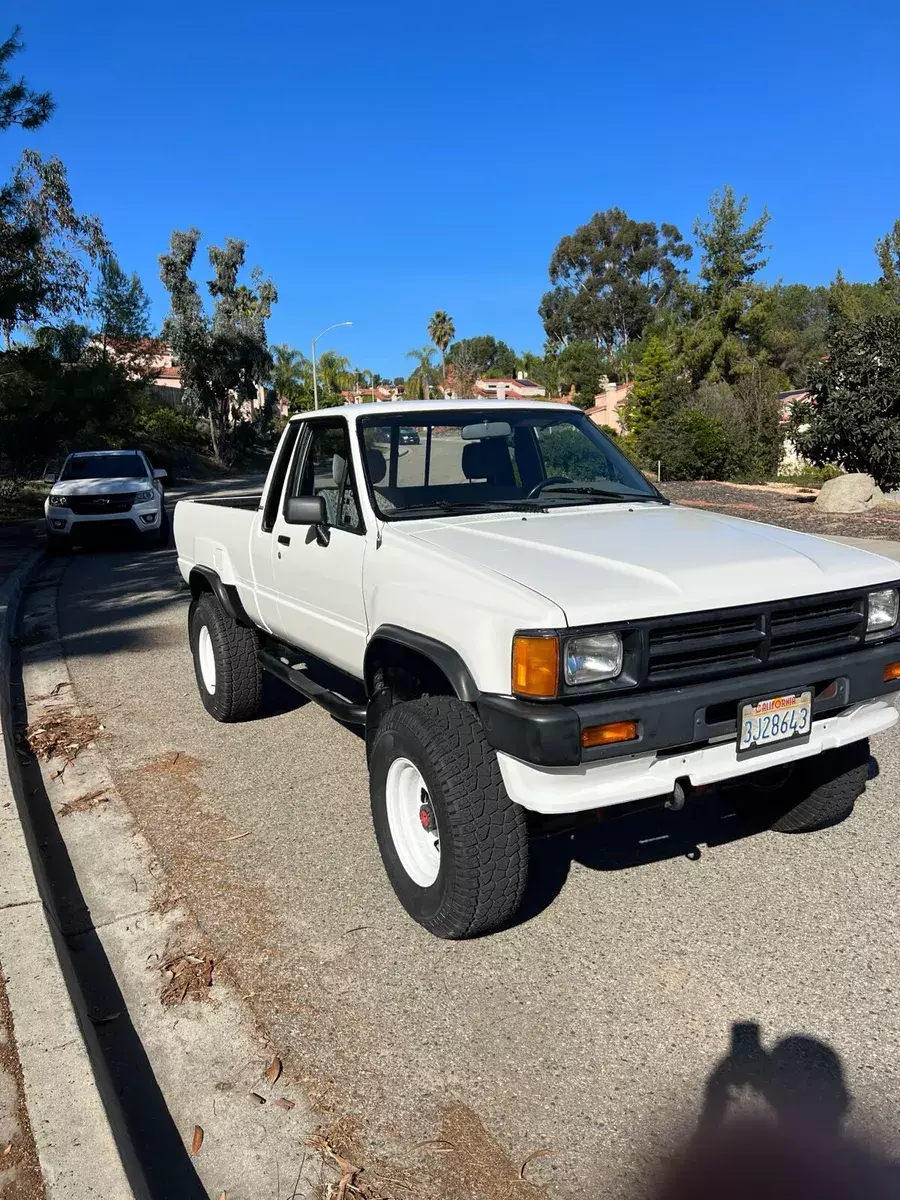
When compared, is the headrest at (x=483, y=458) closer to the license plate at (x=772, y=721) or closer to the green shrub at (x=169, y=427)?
the license plate at (x=772, y=721)

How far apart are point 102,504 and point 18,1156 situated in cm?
1397

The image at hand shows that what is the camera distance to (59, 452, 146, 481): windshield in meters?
16.2

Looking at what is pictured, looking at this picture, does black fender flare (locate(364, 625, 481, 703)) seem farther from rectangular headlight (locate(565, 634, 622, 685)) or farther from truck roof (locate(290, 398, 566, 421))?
truck roof (locate(290, 398, 566, 421))

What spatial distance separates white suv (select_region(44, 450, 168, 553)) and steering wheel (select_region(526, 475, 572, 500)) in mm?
12150

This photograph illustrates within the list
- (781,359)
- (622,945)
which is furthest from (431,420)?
(781,359)

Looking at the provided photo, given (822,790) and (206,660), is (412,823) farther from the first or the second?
(206,660)

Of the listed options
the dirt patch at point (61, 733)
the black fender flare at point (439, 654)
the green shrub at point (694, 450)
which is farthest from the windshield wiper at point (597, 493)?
the green shrub at point (694, 450)

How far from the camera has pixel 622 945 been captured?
3.44 m

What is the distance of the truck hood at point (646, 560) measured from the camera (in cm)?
305

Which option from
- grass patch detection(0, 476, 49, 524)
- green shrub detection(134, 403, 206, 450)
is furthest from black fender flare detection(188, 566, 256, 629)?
green shrub detection(134, 403, 206, 450)

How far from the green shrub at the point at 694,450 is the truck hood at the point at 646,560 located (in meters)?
22.0

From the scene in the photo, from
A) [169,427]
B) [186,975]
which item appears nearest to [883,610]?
[186,975]

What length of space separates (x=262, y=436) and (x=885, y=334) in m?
35.5

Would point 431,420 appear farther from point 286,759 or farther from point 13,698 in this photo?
point 13,698
